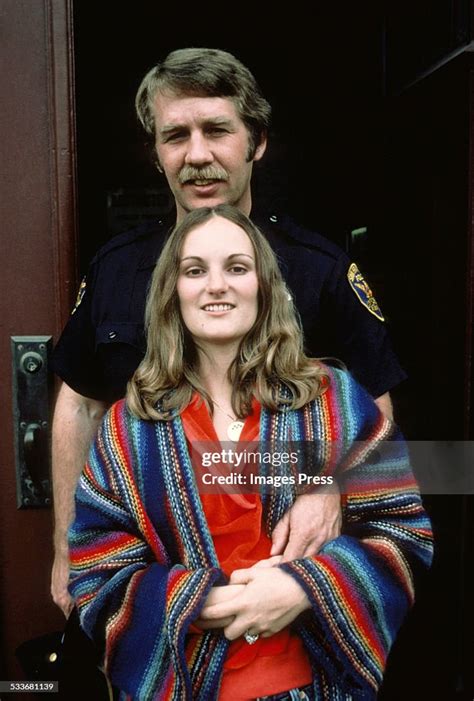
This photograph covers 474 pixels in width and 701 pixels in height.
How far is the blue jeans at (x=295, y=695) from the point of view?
0.93 m

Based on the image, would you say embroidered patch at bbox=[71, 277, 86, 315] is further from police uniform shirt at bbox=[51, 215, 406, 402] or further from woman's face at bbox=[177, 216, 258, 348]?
woman's face at bbox=[177, 216, 258, 348]

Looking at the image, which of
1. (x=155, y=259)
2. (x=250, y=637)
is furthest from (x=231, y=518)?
(x=155, y=259)

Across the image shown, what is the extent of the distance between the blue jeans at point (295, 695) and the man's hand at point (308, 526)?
0.58 ft

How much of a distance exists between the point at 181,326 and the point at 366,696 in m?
0.60

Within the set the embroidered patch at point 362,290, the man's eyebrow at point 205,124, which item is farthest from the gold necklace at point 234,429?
the man's eyebrow at point 205,124

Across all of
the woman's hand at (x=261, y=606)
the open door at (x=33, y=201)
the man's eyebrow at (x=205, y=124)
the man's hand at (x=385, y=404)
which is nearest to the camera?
the woman's hand at (x=261, y=606)

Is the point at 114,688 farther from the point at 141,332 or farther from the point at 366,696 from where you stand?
the point at 141,332

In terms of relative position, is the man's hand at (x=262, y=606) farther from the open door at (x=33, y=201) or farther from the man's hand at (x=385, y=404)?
the open door at (x=33, y=201)

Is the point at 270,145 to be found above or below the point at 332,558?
above

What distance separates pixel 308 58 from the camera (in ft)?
4.42

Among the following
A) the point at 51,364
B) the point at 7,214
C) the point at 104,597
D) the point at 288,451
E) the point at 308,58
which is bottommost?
the point at 104,597

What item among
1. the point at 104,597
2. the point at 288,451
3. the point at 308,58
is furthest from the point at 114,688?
the point at 308,58

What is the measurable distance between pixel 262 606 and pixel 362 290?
0.55 m

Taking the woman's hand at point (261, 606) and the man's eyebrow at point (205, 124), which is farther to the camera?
the man's eyebrow at point (205, 124)
